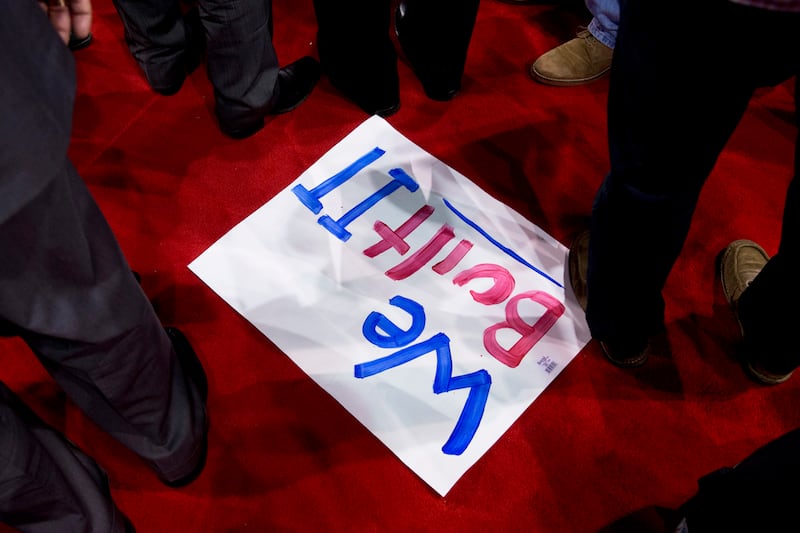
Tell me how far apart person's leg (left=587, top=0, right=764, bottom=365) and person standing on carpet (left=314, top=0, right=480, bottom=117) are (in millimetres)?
563

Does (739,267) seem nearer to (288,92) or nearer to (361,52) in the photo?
(361,52)

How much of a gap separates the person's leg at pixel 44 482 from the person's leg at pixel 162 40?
0.84 metres

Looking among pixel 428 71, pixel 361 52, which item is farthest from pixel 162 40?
pixel 428 71

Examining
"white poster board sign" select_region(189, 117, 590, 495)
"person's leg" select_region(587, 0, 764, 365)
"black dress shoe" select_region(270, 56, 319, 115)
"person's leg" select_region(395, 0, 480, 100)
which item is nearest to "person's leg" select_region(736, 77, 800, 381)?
"person's leg" select_region(587, 0, 764, 365)

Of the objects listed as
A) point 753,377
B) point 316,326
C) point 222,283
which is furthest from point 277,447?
point 753,377

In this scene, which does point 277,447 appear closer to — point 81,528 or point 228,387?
point 228,387

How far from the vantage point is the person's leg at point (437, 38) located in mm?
1304

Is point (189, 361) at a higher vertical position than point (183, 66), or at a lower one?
lower

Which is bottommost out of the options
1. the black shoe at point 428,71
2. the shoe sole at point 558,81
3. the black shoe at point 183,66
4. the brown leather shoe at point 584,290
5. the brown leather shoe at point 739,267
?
the brown leather shoe at point 739,267

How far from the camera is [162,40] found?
140 cm

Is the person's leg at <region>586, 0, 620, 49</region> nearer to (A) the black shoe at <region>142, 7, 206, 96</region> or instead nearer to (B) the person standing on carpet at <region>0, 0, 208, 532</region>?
(A) the black shoe at <region>142, 7, 206, 96</region>

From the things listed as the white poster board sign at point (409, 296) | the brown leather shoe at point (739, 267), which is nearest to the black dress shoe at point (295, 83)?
the white poster board sign at point (409, 296)

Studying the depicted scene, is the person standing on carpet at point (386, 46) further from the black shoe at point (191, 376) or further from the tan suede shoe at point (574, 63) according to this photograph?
the black shoe at point (191, 376)

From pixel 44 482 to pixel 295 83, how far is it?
3.17 ft
